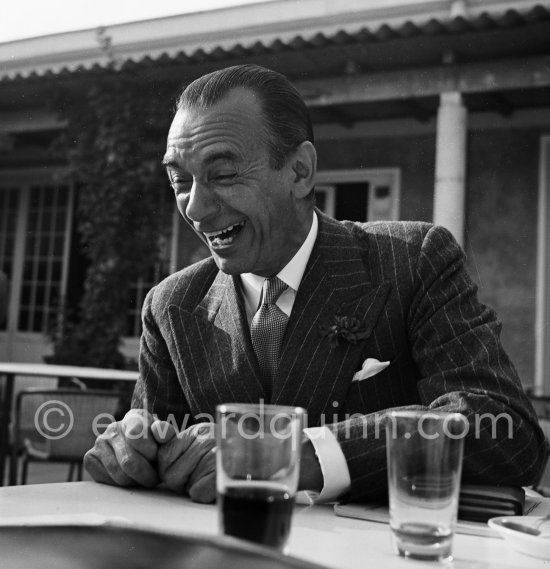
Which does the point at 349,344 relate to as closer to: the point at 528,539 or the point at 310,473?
the point at 310,473

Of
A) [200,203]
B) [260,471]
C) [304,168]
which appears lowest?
[260,471]

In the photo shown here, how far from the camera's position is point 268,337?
176 centimetres

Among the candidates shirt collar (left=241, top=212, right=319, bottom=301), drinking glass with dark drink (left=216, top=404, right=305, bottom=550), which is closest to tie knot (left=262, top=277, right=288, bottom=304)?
shirt collar (left=241, top=212, right=319, bottom=301)

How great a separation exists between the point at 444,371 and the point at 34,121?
814cm

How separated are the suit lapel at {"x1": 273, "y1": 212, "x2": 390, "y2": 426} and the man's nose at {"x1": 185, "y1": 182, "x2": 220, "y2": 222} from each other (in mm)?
266

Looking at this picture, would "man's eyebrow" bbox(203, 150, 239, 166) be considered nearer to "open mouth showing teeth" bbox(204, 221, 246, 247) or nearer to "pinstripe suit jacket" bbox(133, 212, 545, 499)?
"open mouth showing teeth" bbox(204, 221, 246, 247)

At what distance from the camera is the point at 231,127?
5.48ft

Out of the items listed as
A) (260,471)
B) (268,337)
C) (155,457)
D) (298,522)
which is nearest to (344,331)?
(268,337)

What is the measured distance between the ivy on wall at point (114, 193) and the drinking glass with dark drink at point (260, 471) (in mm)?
7511

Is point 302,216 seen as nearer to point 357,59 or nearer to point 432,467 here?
point 432,467

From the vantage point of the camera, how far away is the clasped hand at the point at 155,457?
1.33m

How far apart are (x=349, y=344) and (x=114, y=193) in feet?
23.0

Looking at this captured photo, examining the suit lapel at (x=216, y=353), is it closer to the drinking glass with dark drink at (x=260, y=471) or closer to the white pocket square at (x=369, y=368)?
the white pocket square at (x=369, y=368)

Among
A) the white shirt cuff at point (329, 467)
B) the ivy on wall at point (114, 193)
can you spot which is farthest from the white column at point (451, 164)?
the white shirt cuff at point (329, 467)
